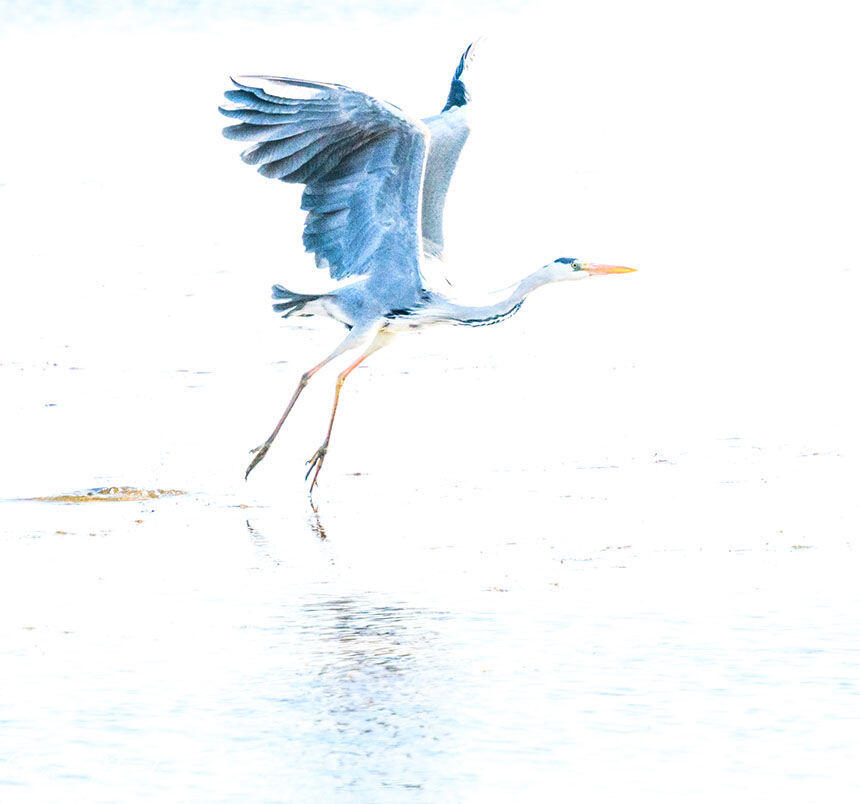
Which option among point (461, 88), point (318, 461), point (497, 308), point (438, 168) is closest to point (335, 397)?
point (318, 461)

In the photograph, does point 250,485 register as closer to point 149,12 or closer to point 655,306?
point 655,306

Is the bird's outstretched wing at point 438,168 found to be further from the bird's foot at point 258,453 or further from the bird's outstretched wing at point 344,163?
the bird's foot at point 258,453

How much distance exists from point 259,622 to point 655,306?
24.1ft

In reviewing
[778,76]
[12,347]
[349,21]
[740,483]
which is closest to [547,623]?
[740,483]

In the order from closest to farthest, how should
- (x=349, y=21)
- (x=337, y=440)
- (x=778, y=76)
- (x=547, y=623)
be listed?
(x=547, y=623) < (x=337, y=440) < (x=778, y=76) < (x=349, y=21)

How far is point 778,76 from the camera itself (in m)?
22.7

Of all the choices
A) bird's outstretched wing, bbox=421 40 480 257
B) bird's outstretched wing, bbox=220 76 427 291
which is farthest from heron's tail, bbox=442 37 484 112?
bird's outstretched wing, bbox=220 76 427 291

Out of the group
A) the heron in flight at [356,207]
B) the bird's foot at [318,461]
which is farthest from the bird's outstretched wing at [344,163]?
the bird's foot at [318,461]

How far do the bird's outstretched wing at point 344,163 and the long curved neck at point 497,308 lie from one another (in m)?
0.28

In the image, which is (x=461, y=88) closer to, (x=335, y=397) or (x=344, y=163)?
(x=344, y=163)

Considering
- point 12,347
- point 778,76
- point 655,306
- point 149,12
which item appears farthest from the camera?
point 149,12

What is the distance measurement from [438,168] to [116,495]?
119 inches

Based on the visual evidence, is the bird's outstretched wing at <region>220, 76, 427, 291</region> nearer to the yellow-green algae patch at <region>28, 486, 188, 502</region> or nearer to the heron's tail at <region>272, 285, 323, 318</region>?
the heron's tail at <region>272, 285, 323, 318</region>

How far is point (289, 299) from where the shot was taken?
9.29m
